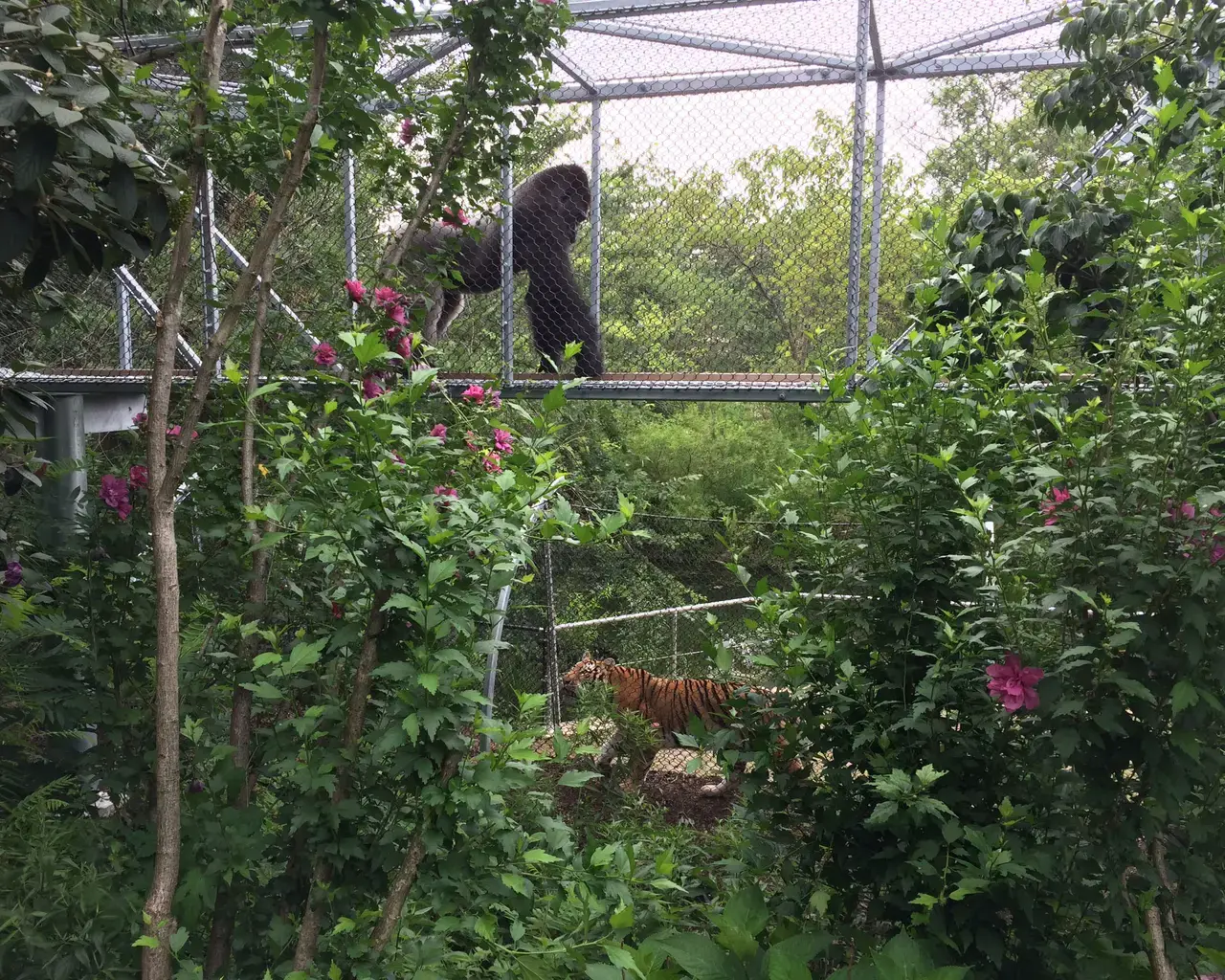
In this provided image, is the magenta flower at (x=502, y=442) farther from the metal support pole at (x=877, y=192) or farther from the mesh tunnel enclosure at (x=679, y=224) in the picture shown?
the metal support pole at (x=877, y=192)

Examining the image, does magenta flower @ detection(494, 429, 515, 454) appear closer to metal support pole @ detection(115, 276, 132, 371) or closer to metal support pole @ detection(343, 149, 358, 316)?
metal support pole @ detection(343, 149, 358, 316)

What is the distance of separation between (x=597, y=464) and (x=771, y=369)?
190 inches

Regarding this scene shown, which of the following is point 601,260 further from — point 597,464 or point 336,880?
point 597,464

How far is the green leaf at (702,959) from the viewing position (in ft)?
5.19

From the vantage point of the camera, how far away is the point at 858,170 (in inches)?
132

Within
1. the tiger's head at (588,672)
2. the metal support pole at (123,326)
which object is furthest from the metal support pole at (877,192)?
the metal support pole at (123,326)

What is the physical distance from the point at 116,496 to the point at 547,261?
2388 millimetres

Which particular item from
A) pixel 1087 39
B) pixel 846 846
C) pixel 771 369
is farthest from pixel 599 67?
pixel 846 846

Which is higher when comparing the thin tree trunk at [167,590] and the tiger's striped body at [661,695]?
the thin tree trunk at [167,590]

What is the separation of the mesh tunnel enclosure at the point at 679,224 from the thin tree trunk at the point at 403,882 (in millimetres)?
1234

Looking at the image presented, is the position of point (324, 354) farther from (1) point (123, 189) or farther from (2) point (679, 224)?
(2) point (679, 224)

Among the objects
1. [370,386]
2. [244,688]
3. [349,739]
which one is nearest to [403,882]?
[349,739]

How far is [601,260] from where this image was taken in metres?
4.16

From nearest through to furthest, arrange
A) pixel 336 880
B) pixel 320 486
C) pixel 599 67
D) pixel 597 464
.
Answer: pixel 320 486 < pixel 336 880 < pixel 599 67 < pixel 597 464
